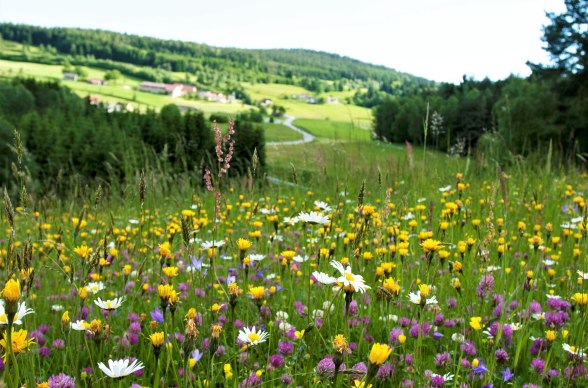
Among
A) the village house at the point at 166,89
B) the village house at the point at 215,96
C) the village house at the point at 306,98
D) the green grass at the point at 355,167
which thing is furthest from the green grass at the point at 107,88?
the green grass at the point at 355,167

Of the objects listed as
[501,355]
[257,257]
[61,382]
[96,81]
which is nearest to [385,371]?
[501,355]

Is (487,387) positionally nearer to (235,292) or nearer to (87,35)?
(235,292)

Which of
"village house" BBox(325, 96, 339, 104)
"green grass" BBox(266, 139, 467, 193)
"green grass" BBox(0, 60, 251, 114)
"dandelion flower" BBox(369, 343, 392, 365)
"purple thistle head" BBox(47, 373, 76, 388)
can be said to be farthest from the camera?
"village house" BBox(325, 96, 339, 104)

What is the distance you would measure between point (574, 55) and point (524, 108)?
487cm

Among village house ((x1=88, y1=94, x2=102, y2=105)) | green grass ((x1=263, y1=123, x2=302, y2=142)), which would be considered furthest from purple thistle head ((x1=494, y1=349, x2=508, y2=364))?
village house ((x1=88, y1=94, x2=102, y2=105))

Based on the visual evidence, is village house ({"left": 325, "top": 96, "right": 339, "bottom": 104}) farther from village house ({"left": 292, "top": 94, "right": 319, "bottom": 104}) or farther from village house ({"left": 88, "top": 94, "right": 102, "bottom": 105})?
village house ({"left": 88, "top": 94, "right": 102, "bottom": 105})

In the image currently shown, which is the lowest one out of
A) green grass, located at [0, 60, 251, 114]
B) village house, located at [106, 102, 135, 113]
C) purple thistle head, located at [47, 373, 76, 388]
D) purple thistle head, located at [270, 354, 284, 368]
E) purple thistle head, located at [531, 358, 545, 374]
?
village house, located at [106, 102, 135, 113]

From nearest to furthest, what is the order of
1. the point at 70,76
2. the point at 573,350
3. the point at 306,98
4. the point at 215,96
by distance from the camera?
the point at 573,350
the point at 215,96
the point at 70,76
the point at 306,98

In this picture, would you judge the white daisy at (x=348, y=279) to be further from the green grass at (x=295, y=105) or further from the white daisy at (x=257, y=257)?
the green grass at (x=295, y=105)

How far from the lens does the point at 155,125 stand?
46.4m

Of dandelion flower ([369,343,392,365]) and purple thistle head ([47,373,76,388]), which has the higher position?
dandelion flower ([369,343,392,365])

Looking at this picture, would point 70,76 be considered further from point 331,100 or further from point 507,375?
point 507,375

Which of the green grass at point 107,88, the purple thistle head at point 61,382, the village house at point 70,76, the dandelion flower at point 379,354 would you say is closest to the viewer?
the dandelion flower at point 379,354

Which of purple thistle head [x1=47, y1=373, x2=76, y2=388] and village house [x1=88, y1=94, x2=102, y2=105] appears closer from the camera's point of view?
purple thistle head [x1=47, y1=373, x2=76, y2=388]
